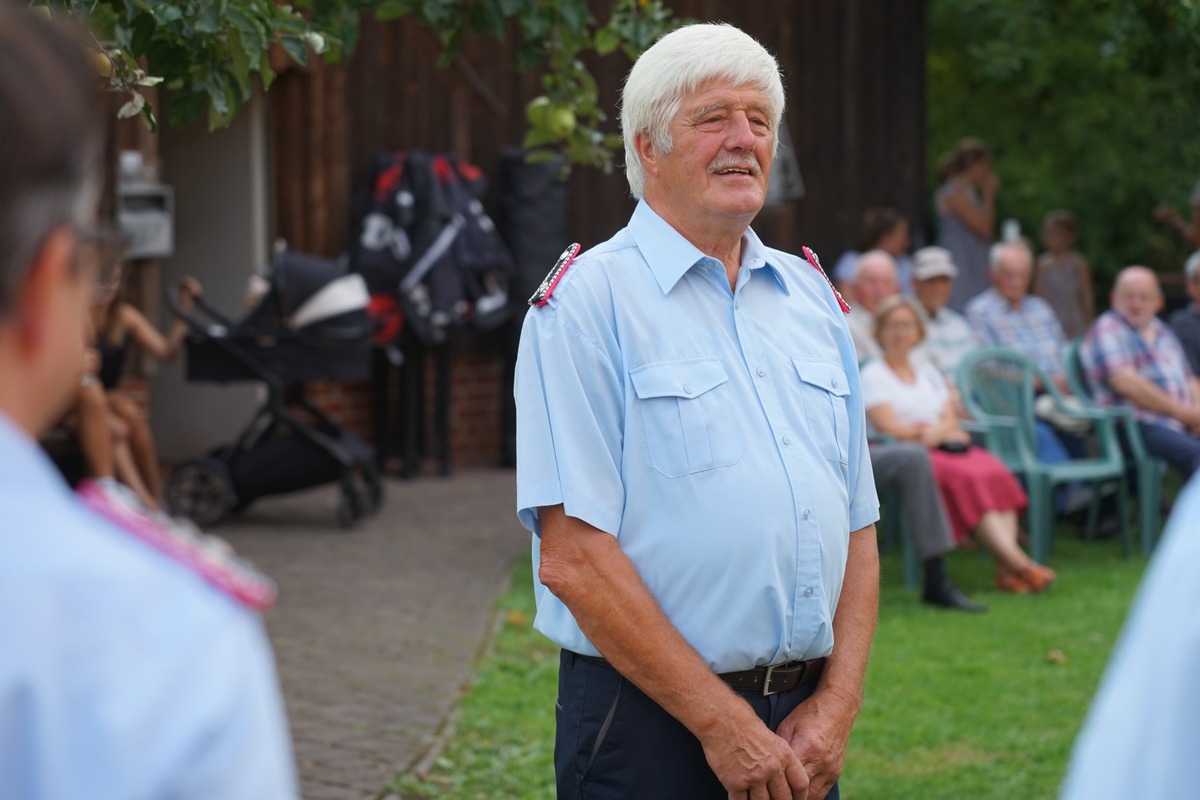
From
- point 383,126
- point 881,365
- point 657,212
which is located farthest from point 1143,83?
point 657,212

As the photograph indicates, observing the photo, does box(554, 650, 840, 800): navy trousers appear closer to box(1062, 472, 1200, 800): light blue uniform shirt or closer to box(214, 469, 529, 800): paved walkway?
box(1062, 472, 1200, 800): light blue uniform shirt

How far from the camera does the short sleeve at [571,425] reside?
256 centimetres

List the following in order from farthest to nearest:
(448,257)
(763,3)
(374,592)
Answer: (763,3) < (448,257) < (374,592)

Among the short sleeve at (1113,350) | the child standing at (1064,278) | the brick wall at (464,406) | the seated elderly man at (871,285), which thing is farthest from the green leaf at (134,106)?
the child standing at (1064,278)

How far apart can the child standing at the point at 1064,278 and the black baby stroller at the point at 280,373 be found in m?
5.82

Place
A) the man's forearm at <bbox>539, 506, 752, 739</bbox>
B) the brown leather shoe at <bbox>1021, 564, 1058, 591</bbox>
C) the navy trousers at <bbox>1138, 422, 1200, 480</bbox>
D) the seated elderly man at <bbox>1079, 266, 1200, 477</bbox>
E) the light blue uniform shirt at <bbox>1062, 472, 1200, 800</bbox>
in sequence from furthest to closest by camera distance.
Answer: the seated elderly man at <bbox>1079, 266, 1200, 477</bbox>
the navy trousers at <bbox>1138, 422, 1200, 480</bbox>
the brown leather shoe at <bbox>1021, 564, 1058, 591</bbox>
the man's forearm at <bbox>539, 506, 752, 739</bbox>
the light blue uniform shirt at <bbox>1062, 472, 1200, 800</bbox>

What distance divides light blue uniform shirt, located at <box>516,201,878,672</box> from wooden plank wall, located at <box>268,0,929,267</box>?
6231 millimetres

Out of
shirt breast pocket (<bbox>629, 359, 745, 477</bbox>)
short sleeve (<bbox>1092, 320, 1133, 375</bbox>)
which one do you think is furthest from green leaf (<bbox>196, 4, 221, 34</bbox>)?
short sleeve (<bbox>1092, 320, 1133, 375</bbox>)

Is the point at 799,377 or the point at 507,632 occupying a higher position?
the point at 799,377

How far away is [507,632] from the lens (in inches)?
276

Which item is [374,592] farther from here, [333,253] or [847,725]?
[847,725]

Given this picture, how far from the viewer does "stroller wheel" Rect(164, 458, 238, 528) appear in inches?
360

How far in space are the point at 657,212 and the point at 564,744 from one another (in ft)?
3.03

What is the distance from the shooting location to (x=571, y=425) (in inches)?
101
